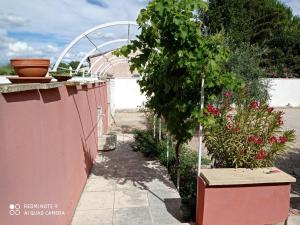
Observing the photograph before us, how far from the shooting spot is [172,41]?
3.70m

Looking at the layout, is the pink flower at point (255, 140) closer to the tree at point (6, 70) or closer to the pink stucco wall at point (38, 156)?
the pink stucco wall at point (38, 156)

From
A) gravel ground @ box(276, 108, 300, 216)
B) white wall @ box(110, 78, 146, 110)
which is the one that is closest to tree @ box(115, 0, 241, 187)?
gravel ground @ box(276, 108, 300, 216)

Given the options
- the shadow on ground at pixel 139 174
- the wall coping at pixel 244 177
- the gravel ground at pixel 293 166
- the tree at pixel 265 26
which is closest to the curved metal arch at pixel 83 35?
the shadow on ground at pixel 139 174

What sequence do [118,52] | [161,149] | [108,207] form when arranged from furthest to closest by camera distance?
[161,149] < [108,207] < [118,52]

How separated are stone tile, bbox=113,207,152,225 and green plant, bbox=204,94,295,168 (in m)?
1.23

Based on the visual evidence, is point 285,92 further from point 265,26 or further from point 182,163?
point 182,163

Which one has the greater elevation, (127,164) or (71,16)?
(71,16)

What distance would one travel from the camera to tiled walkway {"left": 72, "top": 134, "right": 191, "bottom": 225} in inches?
153

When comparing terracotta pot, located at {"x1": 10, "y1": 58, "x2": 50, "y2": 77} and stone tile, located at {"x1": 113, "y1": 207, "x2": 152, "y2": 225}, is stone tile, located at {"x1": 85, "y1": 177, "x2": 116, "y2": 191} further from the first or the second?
terracotta pot, located at {"x1": 10, "y1": 58, "x2": 50, "y2": 77}

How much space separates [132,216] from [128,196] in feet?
2.22

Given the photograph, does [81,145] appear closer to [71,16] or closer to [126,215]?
[126,215]

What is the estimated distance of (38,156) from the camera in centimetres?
260

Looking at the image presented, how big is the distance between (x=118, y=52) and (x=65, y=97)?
890 millimetres

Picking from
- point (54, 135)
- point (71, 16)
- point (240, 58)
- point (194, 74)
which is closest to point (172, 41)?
point (194, 74)
